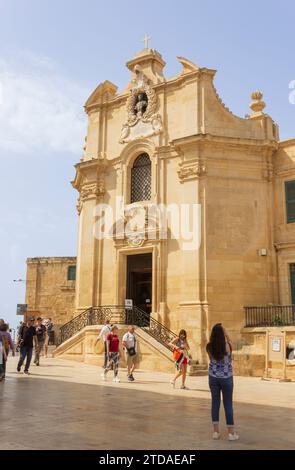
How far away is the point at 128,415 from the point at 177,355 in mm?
4555

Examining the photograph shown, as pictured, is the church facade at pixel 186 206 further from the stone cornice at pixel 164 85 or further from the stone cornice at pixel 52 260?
the stone cornice at pixel 52 260

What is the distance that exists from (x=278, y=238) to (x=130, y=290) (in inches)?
264

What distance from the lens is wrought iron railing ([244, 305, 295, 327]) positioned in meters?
18.0

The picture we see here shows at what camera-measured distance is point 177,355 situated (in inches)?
487

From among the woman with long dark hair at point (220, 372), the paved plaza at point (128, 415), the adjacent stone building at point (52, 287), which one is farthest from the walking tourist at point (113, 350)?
the adjacent stone building at point (52, 287)

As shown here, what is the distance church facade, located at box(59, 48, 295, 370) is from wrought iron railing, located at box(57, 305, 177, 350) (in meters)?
0.44

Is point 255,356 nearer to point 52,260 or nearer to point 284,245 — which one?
point 284,245

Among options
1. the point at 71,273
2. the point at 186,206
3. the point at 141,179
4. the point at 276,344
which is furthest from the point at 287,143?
the point at 71,273

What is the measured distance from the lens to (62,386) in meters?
11.8

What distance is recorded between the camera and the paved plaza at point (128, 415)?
19.7 feet

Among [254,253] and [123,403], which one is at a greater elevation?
[254,253]

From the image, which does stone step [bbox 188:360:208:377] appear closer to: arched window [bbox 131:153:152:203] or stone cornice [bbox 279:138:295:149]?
arched window [bbox 131:153:152:203]
